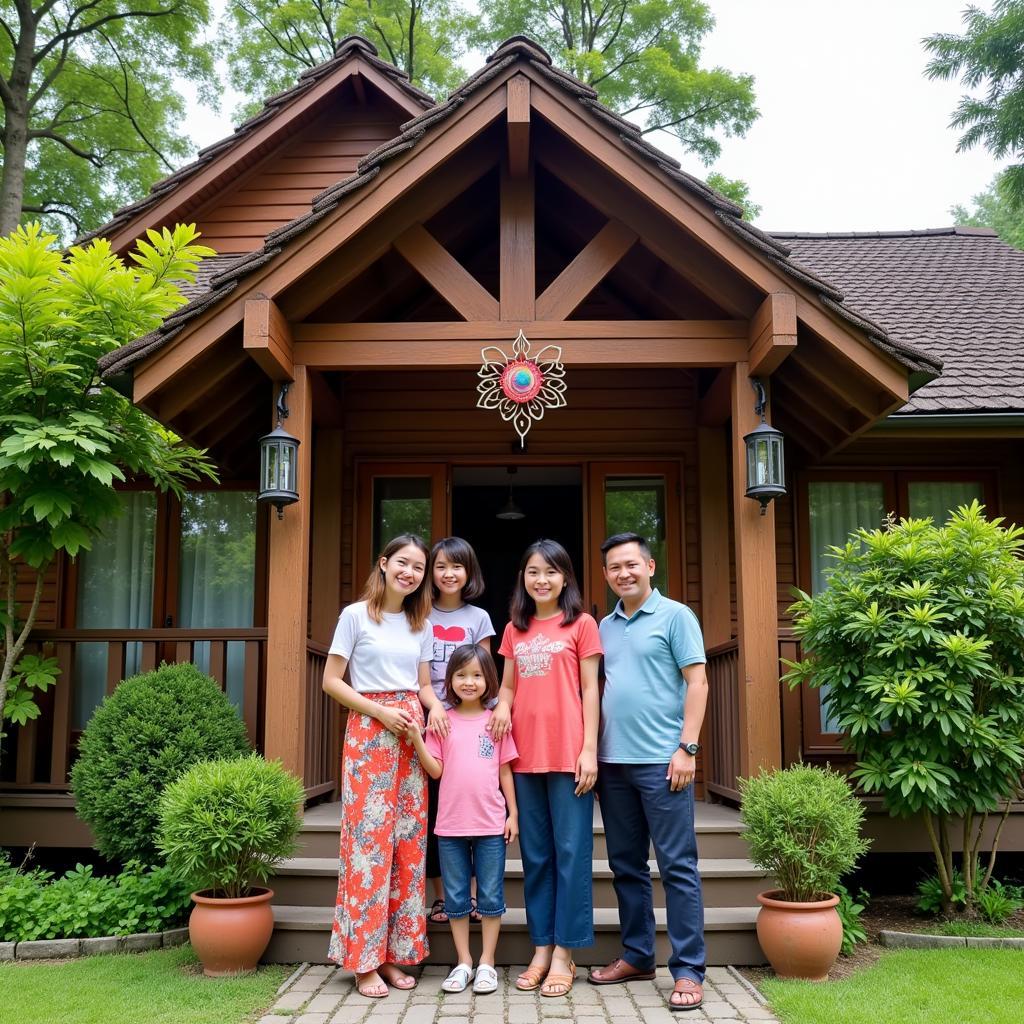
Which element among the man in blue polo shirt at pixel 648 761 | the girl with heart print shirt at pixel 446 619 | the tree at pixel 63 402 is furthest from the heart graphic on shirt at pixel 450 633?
the tree at pixel 63 402

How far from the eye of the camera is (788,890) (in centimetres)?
433

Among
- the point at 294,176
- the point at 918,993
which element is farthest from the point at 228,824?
the point at 294,176

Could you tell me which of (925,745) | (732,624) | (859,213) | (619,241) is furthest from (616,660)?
(859,213)

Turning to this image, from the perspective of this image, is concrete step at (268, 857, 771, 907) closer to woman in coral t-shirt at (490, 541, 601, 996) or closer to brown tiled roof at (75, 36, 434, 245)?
woman in coral t-shirt at (490, 541, 601, 996)

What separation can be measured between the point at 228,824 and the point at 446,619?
4.09 feet

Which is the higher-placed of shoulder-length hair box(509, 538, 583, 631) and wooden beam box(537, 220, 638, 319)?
wooden beam box(537, 220, 638, 319)

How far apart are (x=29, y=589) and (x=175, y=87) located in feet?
44.9

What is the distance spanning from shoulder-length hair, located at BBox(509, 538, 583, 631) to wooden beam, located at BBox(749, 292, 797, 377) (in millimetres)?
1696

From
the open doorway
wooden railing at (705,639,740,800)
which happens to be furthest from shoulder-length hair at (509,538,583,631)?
the open doorway

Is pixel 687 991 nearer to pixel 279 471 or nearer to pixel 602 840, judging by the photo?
pixel 602 840

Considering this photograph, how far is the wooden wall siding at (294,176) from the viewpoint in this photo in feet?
28.9

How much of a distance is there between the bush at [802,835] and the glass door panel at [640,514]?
8.84ft

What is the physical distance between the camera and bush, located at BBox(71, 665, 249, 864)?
5215mm

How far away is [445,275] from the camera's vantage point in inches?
217
